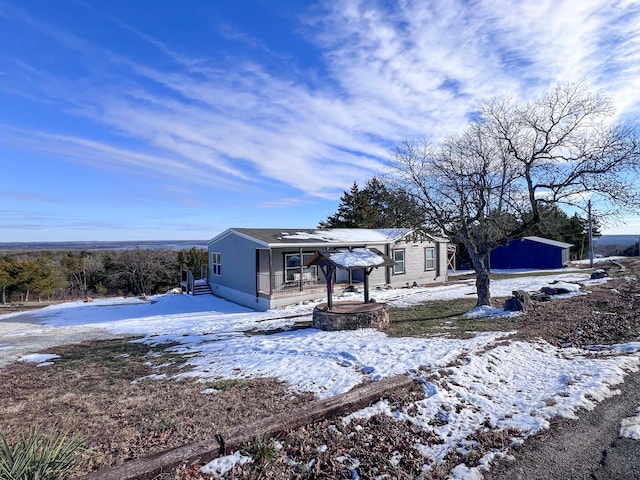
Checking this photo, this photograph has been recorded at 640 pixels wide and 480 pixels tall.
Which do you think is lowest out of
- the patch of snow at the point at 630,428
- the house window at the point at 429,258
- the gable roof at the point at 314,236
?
the patch of snow at the point at 630,428

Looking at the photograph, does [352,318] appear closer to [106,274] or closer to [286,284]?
[286,284]

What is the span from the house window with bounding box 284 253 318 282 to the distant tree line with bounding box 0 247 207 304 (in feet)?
46.2

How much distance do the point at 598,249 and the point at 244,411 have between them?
204ft

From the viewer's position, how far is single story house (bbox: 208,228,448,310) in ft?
56.0

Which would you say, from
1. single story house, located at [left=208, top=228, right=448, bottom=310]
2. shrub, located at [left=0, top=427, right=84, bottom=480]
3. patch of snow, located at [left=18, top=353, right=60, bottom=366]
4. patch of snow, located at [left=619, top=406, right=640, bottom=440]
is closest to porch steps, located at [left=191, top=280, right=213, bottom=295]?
single story house, located at [left=208, top=228, right=448, bottom=310]

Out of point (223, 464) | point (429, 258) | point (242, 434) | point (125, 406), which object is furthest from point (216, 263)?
point (223, 464)

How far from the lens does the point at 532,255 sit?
31.1 m

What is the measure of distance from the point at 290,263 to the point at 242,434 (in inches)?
→ 576

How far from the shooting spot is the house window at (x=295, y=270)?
18.1m

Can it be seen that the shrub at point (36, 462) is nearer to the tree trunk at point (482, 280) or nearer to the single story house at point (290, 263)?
the tree trunk at point (482, 280)

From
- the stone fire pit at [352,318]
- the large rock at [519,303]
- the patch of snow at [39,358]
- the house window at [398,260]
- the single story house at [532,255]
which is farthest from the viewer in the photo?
the single story house at [532,255]

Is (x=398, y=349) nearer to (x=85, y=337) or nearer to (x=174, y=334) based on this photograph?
(x=174, y=334)

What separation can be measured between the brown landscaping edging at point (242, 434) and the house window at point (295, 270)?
1316 cm

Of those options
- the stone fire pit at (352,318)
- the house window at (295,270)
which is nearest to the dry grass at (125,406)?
the stone fire pit at (352,318)
